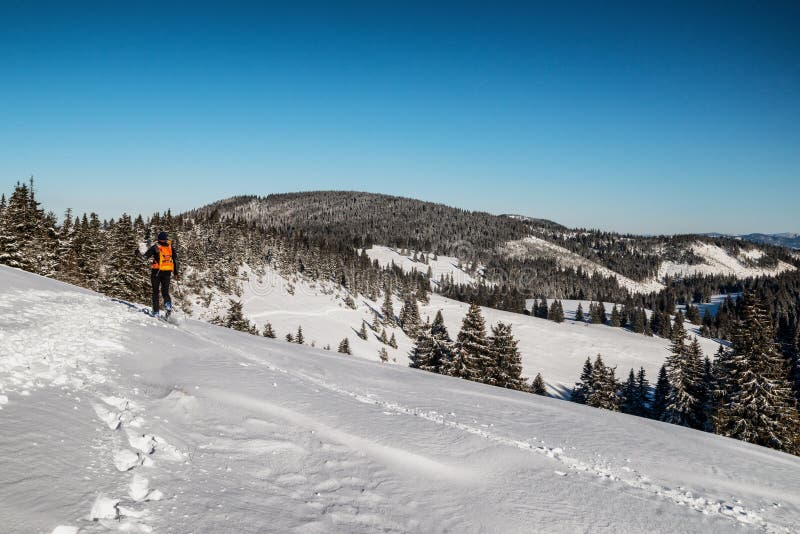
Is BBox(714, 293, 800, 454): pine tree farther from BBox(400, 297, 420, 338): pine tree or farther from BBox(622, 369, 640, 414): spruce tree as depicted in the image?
BBox(400, 297, 420, 338): pine tree

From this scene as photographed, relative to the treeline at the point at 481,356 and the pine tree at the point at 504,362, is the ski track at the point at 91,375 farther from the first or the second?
the pine tree at the point at 504,362

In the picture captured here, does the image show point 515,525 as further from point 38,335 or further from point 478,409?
point 38,335

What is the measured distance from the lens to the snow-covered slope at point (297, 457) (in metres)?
4.06

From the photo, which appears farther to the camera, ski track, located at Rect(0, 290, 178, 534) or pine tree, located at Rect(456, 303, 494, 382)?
pine tree, located at Rect(456, 303, 494, 382)

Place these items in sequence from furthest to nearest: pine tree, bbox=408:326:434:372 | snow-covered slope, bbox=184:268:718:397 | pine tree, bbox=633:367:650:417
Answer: snow-covered slope, bbox=184:268:718:397 < pine tree, bbox=633:367:650:417 < pine tree, bbox=408:326:434:372

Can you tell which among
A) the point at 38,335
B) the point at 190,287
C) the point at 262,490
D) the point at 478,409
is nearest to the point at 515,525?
the point at 262,490

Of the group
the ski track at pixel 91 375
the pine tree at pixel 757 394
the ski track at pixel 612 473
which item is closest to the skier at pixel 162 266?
the ski track at pixel 91 375

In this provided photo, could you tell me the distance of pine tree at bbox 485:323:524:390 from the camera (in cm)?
3158

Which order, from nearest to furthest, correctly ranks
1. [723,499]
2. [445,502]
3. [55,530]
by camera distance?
1. [55,530]
2. [445,502]
3. [723,499]

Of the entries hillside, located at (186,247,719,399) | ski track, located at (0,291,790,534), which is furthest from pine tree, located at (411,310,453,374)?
hillside, located at (186,247,719,399)

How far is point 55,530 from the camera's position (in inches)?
124

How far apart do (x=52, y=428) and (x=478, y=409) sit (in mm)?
8251

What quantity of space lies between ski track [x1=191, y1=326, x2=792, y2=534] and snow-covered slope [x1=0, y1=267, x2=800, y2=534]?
4 cm

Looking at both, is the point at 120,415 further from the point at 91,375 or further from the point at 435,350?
the point at 435,350
